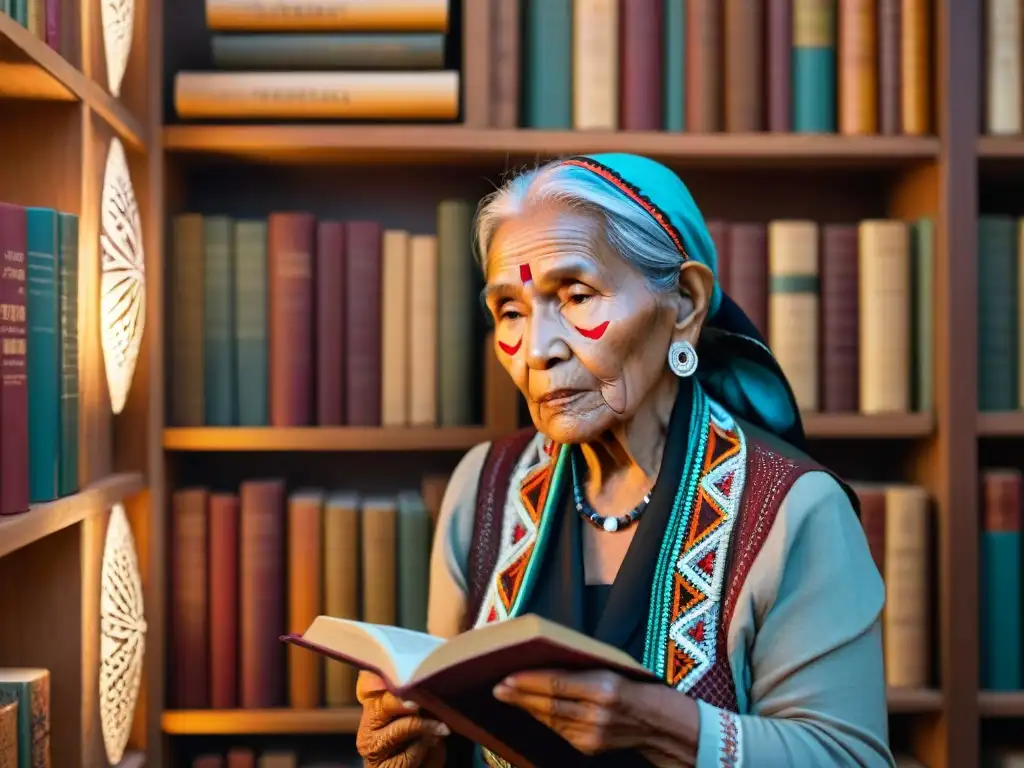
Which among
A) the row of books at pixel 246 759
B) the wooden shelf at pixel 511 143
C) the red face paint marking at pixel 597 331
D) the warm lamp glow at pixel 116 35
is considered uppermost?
the warm lamp glow at pixel 116 35

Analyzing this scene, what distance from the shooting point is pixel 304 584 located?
1.82m

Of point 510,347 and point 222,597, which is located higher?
point 510,347

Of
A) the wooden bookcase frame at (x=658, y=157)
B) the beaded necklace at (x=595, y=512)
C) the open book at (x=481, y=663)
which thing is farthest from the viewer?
the wooden bookcase frame at (x=658, y=157)

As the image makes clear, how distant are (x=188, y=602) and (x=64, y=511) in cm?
58

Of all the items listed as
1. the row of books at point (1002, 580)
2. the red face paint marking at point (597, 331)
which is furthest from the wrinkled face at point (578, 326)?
Result: the row of books at point (1002, 580)

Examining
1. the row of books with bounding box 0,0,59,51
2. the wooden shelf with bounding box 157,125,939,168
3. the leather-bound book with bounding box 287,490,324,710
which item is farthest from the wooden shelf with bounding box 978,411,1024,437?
the row of books with bounding box 0,0,59,51

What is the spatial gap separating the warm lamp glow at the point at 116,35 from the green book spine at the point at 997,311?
1395 millimetres

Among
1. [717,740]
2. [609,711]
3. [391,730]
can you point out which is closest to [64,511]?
[391,730]

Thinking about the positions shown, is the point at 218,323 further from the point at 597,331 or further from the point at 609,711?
the point at 609,711

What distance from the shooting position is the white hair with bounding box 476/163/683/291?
126cm

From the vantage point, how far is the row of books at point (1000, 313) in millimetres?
1838

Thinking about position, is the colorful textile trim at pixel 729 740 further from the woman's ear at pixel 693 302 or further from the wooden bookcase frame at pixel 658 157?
the wooden bookcase frame at pixel 658 157

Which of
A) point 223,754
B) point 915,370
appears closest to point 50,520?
point 223,754

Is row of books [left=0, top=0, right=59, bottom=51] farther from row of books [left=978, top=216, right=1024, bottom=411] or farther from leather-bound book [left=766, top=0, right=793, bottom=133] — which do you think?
row of books [left=978, top=216, right=1024, bottom=411]
